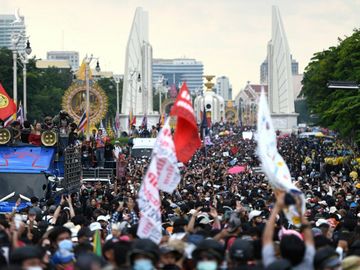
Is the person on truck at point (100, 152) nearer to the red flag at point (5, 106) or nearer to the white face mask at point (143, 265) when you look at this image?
the red flag at point (5, 106)

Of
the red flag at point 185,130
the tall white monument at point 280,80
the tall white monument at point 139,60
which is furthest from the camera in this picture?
the tall white monument at point 280,80

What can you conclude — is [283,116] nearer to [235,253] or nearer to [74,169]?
[74,169]

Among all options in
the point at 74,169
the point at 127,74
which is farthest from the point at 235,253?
the point at 127,74

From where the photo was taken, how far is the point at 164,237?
42.0ft

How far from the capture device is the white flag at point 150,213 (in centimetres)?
1205

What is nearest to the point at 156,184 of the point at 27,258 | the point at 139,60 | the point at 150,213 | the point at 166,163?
the point at 150,213

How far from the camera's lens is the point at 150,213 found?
12.1m

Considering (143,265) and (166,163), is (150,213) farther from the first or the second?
(143,265)

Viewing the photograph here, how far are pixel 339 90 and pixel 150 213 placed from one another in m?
52.6

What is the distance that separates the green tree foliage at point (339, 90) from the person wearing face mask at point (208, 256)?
4318 cm

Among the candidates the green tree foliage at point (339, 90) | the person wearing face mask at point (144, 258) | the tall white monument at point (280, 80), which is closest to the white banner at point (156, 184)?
the person wearing face mask at point (144, 258)

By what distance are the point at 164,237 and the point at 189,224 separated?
44.7 inches

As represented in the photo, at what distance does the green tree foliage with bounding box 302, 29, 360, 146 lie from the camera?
56.1 meters

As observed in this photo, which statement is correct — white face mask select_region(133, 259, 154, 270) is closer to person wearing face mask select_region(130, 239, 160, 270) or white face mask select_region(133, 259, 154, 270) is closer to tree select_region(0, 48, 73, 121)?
person wearing face mask select_region(130, 239, 160, 270)
